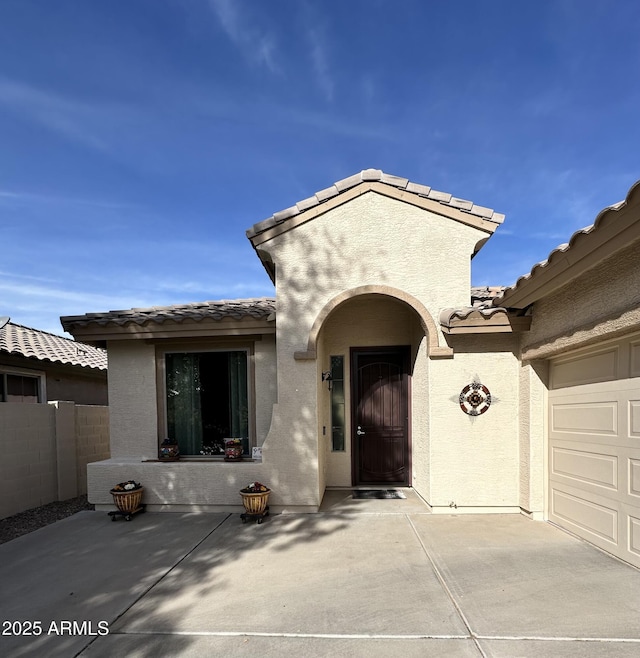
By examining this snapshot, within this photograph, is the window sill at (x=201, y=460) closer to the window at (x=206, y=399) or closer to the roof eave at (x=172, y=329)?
the window at (x=206, y=399)

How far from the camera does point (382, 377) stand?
8.19 metres

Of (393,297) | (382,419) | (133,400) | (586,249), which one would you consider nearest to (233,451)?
(133,400)

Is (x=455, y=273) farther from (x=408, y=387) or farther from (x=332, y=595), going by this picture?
(x=332, y=595)

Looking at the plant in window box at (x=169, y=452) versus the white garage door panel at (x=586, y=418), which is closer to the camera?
the white garage door panel at (x=586, y=418)

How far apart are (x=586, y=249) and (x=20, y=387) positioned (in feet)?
35.6

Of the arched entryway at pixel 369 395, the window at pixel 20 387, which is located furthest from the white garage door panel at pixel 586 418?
the window at pixel 20 387

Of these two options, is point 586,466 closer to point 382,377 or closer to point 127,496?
point 382,377

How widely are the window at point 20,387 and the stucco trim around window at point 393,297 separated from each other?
652 cm

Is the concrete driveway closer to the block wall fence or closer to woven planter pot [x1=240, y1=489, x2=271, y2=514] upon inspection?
woven planter pot [x1=240, y1=489, x2=271, y2=514]

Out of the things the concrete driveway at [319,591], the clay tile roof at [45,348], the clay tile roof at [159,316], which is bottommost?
the concrete driveway at [319,591]

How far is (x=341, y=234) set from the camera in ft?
22.1

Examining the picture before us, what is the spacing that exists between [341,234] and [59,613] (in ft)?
19.7

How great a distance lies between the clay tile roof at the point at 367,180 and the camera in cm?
655

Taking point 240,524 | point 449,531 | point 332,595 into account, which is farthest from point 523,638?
point 240,524
